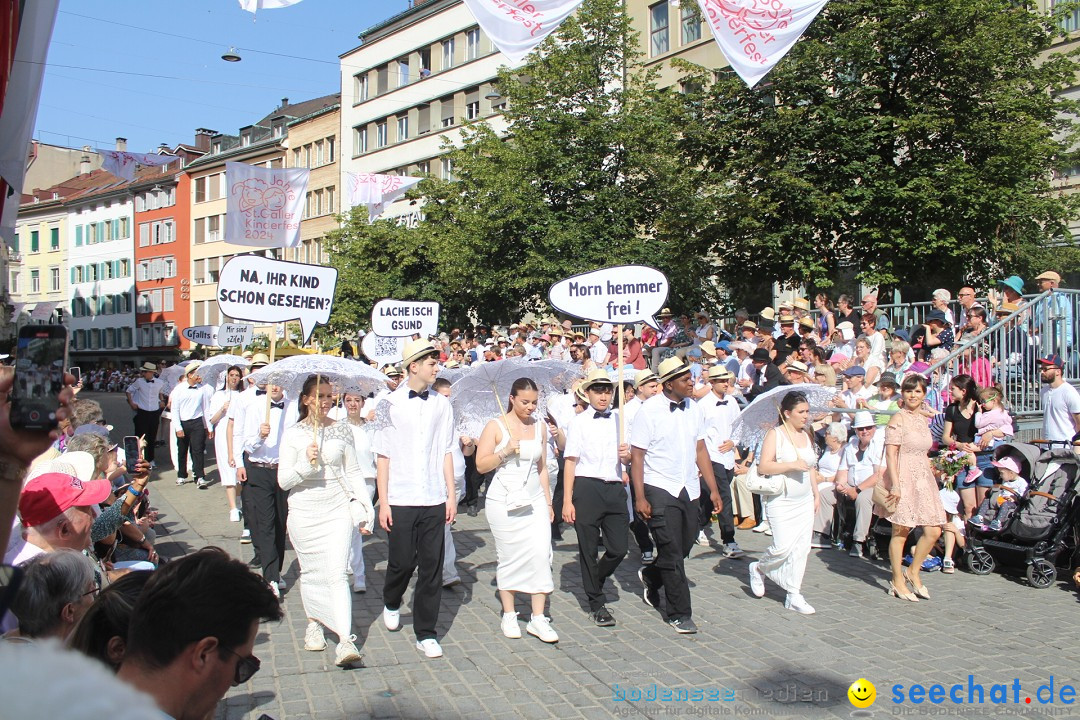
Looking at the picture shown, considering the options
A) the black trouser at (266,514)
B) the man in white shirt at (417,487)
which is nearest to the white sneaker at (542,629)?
the man in white shirt at (417,487)

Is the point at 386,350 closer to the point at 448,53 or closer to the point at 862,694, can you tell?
the point at 862,694

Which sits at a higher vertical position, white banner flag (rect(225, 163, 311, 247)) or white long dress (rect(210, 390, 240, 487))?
Result: white banner flag (rect(225, 163, 311, 247))

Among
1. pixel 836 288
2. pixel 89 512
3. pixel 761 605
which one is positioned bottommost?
pixel 761 605

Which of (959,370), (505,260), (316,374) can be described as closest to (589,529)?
(316,374)

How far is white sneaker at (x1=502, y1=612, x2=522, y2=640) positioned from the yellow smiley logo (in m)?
2.35

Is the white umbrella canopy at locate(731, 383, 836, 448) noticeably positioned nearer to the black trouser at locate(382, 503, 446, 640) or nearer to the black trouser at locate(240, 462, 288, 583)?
the black trouser at locate(382, 503, 446, 640)

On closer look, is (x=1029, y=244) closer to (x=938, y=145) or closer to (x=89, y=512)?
(x=938, y=145)

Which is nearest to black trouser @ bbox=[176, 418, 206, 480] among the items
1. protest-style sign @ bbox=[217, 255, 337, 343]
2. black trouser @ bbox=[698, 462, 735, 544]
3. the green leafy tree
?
protest-style sign @ bbox=[217, 255, 337, 343]

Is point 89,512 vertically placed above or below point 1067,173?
below

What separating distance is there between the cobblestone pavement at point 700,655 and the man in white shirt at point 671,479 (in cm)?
36

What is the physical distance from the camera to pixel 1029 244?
19875 mm

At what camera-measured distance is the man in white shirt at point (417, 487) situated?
635 cm

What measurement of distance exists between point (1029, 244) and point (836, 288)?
4694 millimetres

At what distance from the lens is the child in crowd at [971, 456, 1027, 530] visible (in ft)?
29.3
